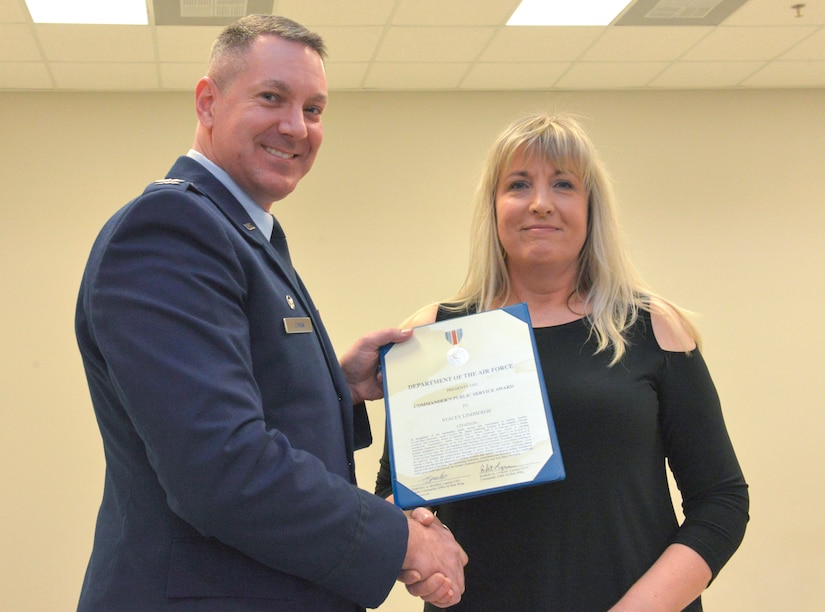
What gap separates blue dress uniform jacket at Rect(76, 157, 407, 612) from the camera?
3.64 feet

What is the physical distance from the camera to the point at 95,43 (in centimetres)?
424

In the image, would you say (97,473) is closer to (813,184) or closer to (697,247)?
(697,247)

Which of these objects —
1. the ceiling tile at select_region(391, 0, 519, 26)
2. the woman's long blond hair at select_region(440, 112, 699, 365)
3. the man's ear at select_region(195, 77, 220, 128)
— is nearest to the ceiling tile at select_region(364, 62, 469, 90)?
the ceiling tile at select_region(391, 0, 519, 26)

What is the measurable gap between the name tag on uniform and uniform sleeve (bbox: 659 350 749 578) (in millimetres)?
755

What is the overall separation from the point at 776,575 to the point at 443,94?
11.8 feet

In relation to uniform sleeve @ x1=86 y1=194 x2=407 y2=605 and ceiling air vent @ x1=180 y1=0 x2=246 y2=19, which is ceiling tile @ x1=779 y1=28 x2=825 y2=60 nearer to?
ceiling air vent @ x1=180 y1=0 x2=246 y2=19

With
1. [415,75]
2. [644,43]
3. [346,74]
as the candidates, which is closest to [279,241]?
[346,74]

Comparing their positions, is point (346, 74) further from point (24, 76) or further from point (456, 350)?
point (456, 350)

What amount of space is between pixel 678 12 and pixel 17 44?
3376mm

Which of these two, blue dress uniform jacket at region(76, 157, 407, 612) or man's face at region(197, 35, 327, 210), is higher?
man's face at region(197, 35, 327, 210)

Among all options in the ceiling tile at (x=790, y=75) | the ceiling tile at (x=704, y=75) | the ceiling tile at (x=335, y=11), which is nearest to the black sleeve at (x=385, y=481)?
the ceiling tile at (x=335, y=11)

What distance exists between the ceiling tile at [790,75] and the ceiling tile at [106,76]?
3.71 metres

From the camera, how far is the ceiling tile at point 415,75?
4809mm

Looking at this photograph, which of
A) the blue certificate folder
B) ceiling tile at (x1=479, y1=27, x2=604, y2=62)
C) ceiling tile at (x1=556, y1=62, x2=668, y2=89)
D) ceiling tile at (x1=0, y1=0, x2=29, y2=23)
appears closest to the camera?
the blue certificate folder
